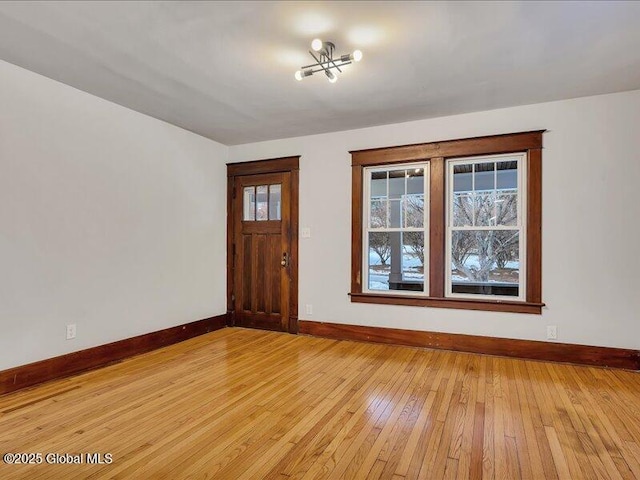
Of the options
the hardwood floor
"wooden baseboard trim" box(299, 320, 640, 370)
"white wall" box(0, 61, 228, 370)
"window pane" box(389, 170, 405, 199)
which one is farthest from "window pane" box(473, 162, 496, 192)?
"white wall" box(0, 61, 228, 370)

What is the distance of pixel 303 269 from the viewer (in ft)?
15.7

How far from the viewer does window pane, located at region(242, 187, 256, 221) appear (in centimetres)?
517

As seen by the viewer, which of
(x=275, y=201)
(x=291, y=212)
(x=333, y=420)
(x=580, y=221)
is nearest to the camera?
(x=333, y=420)

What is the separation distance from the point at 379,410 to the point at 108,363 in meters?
2.68

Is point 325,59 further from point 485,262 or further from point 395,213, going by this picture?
point 485,262

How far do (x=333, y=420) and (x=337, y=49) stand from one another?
2.61 meters

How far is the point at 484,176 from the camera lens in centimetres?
402

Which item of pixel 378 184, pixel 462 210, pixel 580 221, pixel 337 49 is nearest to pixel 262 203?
pixel 378 184

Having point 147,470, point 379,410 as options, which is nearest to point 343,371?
point 379,410

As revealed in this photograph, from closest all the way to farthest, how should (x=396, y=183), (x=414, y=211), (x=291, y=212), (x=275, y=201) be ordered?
(x=414, y=211), (x=396, y=183), (x=291, y=212), (x=275, y=201)

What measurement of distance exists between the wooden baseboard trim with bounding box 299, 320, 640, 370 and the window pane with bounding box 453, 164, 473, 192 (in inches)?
64.4

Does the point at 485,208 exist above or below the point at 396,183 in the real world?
below

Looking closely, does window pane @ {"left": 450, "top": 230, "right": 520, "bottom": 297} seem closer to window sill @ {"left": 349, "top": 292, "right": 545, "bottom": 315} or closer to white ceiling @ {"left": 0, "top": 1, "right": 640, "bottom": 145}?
window sill @ {"left": 349, "top": 292, "right": 545, "bottom": 315}

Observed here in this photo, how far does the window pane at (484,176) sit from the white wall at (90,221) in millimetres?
3410
